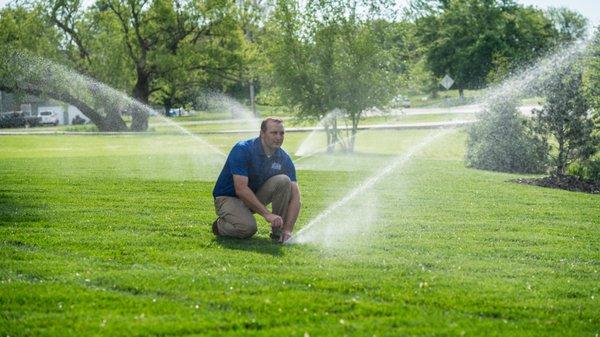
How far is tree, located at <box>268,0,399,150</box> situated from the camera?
2880 cm

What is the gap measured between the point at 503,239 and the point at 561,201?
4725 millimetres

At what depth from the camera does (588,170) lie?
17.2m

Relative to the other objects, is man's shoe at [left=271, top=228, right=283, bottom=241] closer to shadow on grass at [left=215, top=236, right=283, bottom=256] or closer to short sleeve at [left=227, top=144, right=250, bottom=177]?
shadow on grass at [left=215, top=236, right=283, bottom=256]

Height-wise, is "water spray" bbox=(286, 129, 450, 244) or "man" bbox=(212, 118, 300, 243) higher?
"man" bbox=(212, 118, 300, 243)

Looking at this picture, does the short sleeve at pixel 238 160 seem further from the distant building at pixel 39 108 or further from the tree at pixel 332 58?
the distant building at pixel 39 108

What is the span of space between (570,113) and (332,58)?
12811 mm

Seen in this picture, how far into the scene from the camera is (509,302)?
581 cm

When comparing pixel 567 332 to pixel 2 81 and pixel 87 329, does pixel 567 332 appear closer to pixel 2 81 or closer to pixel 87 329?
pixel 87 329

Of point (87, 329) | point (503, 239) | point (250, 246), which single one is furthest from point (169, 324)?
point (503, 239)

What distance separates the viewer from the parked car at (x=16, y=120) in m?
66.4

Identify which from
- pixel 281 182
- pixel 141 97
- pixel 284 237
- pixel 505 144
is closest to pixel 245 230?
pixel 284 237

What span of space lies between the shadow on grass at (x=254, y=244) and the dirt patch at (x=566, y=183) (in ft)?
29.4

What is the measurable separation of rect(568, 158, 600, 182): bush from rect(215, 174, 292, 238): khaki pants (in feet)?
34.1

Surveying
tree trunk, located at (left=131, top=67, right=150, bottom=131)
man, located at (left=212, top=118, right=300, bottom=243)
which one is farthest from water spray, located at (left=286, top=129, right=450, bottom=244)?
tree trunk, located at (left=131, top=67, right=150, bottom=131)
